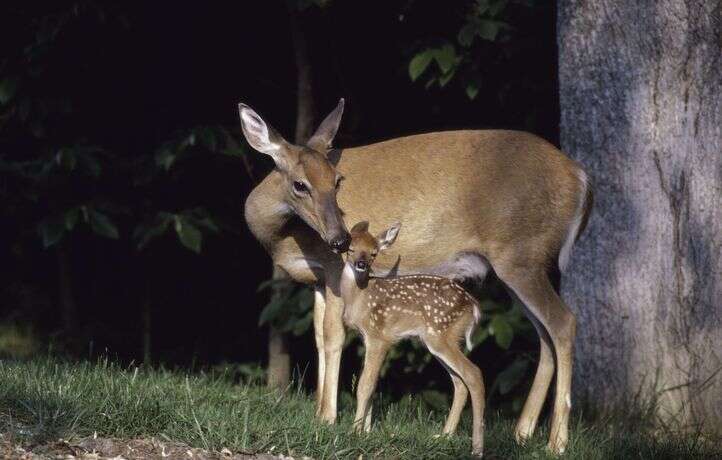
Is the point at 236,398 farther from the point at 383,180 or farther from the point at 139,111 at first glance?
the point at 139,111

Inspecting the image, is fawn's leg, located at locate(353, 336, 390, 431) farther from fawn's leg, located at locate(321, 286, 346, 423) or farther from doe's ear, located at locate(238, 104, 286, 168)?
doe's ear, located at locate(238, 104, 286, 168)

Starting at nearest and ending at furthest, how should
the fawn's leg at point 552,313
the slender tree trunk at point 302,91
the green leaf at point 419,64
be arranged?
the fawn's leg at point 552,313, the green leaf at point 419,64, the slender tree trunk at point 302,91

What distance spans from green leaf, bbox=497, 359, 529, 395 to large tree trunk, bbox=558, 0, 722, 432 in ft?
1.63

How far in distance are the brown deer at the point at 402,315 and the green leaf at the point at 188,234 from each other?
7.29ft

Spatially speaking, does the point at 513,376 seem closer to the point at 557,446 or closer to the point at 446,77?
the point at 557,446

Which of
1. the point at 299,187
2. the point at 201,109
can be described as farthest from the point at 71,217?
the point at 299,187

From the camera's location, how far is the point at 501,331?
849 cm

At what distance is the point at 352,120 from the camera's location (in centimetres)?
1044

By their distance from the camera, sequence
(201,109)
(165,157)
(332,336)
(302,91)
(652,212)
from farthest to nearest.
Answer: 1. (201,109)
2. (302,91)
3. (165,157)
4. (652,212)
5. (332,336)

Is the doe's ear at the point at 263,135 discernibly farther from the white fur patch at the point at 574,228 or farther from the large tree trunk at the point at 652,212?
the large tree trunk at the point at 652,212

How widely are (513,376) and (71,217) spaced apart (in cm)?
333

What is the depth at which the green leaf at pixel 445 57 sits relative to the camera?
8.73 meters

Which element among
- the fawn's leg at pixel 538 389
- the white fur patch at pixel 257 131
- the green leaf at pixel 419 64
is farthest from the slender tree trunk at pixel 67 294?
the fawn's leg at pixel 538 389

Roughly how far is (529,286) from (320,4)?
2.78m
